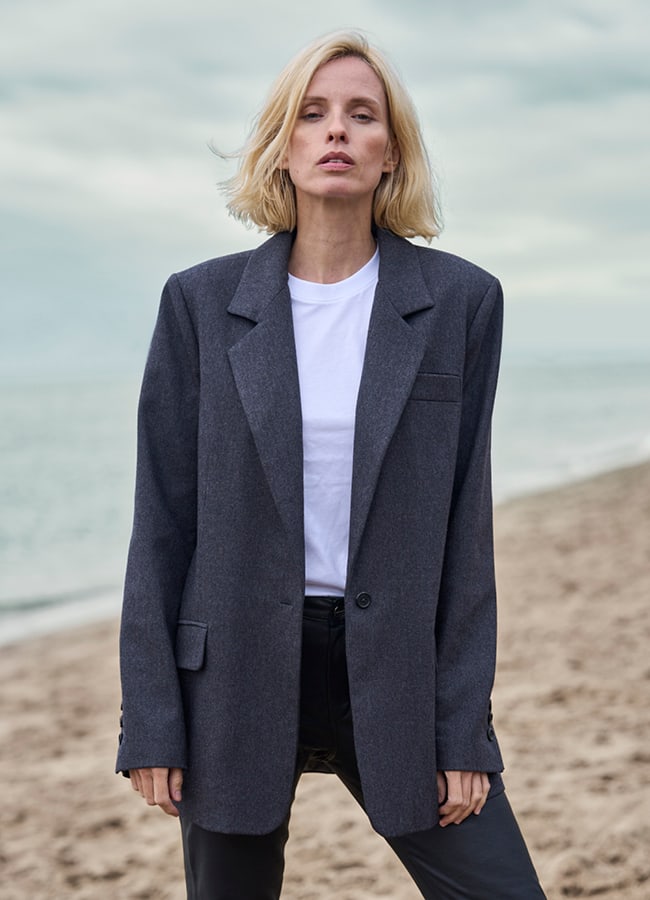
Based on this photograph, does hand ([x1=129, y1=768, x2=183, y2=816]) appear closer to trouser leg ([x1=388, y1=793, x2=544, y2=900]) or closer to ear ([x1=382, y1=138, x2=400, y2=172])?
trouser leg ([x1=388, y1=793, x2=544, y2=900])

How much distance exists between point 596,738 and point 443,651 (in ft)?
9.97

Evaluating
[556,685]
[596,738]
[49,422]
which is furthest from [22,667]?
[49,422]

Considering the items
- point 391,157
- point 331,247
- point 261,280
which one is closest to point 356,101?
point 391,157

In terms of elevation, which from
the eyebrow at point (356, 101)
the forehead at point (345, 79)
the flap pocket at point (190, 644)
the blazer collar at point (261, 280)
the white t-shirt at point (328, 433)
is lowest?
the flap pocket at point (190, 644)

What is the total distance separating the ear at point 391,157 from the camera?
6.79 feet

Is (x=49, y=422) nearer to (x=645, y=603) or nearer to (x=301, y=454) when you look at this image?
(x=645, y=603)

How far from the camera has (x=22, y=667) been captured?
726 centimetres

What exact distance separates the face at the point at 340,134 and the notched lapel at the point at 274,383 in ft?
0.56

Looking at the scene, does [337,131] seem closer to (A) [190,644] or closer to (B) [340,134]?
(B) [340,134]

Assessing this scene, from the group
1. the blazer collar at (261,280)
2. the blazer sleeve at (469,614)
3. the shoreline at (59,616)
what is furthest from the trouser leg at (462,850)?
the shoreline at (59,616)

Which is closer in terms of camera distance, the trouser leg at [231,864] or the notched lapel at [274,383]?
the notched lapel at [274,383]

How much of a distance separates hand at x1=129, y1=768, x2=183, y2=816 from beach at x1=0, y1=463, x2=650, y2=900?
176cm

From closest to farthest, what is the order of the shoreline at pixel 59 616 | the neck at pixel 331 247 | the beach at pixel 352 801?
the neck at pixel 331 247 < the beach at pixel 352 801 < the shoreline at pixel 59 616

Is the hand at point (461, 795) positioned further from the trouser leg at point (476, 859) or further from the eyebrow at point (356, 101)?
the eyebrow at point (356, 101)
